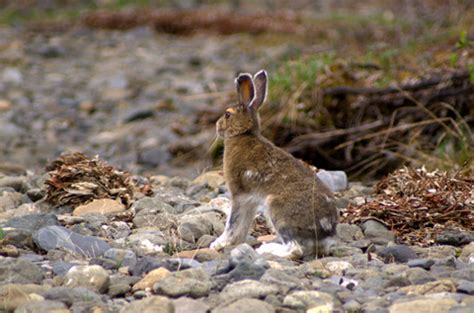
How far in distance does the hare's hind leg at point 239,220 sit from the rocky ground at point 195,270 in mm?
173

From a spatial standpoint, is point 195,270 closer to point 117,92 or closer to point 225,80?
point 117,92

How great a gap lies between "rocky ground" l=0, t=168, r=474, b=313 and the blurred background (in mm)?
2744

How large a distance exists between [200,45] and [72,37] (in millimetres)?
2782

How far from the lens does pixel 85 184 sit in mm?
7629

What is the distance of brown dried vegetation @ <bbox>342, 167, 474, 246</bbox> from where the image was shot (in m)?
6.92

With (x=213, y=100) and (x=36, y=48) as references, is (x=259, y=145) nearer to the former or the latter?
(x=213, y=100)

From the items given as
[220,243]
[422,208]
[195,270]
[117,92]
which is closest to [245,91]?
[220,243]

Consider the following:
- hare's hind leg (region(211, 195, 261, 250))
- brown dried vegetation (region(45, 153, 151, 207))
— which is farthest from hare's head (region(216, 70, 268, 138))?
brown dried vegetation (region(45, 153, 151, 207))

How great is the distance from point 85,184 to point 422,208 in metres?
2.60

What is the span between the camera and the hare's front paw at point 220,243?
6.33 m

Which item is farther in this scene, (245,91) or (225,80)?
(225,80)

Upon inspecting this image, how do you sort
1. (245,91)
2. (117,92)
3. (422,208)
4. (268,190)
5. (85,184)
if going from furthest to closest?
1. (117,92)
2. (85,184)
3. (422,208)
4. (245,91)
5. (268,190)

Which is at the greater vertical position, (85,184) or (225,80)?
(85,184)

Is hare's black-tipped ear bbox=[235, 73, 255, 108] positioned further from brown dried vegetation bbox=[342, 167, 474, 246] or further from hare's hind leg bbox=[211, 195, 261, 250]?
brown dried vegetation bbox=[342, 167, 474, 246]
